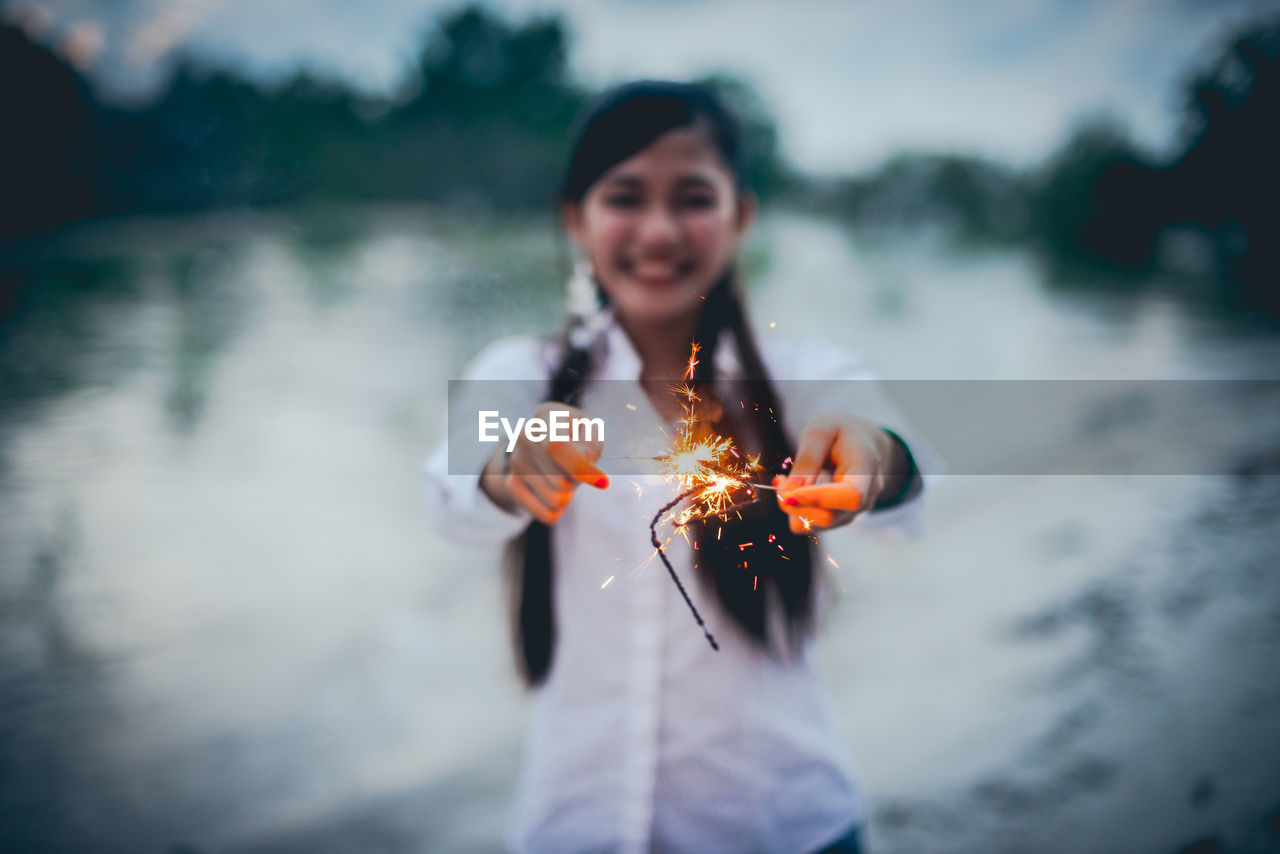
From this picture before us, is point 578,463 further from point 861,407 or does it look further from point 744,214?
point 744,214

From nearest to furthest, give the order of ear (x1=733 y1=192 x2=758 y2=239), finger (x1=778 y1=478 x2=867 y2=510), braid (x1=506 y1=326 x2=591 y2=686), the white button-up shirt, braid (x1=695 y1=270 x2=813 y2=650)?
1. finger (x1=778 y1=478 x2=867 y2=510)
2. braid (x1=695 y1=270 x2=813 y2=650)
3. the white button-up shirt
4. braid (x1=506 y1=326 x2=591 y2=686)
5. ear (x1=733 y1=192 x2=758 y2=239)

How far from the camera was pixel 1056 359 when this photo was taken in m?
12.7

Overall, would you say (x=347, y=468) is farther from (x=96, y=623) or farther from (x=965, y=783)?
(x=965, y=783)

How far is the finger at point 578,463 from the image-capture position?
3.81 ft

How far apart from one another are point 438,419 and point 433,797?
25.2 feet

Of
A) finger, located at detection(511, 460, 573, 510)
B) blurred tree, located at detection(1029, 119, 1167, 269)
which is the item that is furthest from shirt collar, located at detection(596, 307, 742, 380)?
blurred tree, located at detection(1029, 119, 1167, 269)

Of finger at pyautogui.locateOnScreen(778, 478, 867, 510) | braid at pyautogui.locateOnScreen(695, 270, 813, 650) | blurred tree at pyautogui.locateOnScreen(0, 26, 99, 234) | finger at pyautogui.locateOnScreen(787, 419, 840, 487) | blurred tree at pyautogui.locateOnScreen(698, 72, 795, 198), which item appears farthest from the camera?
blurred tree at pyautogui.locateOnScreen(698, 72, 795, 198)

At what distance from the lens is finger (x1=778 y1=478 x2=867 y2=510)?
116 centimetres

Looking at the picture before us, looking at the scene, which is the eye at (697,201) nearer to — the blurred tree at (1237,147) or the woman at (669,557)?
the woman at (669,557)

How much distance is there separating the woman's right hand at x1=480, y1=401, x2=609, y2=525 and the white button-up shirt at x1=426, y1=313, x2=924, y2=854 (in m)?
0.26

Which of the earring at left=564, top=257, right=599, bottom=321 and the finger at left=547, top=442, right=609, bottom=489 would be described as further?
the earring at left=564, top=257, right=599, bottom=321

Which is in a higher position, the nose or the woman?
the nose

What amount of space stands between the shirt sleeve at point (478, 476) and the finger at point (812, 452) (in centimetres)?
68

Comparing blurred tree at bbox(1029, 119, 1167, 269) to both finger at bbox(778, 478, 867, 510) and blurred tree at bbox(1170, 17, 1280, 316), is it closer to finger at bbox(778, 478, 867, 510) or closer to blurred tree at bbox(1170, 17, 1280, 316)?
blurred tree at bbox(1170, 17, 1280, 316)
